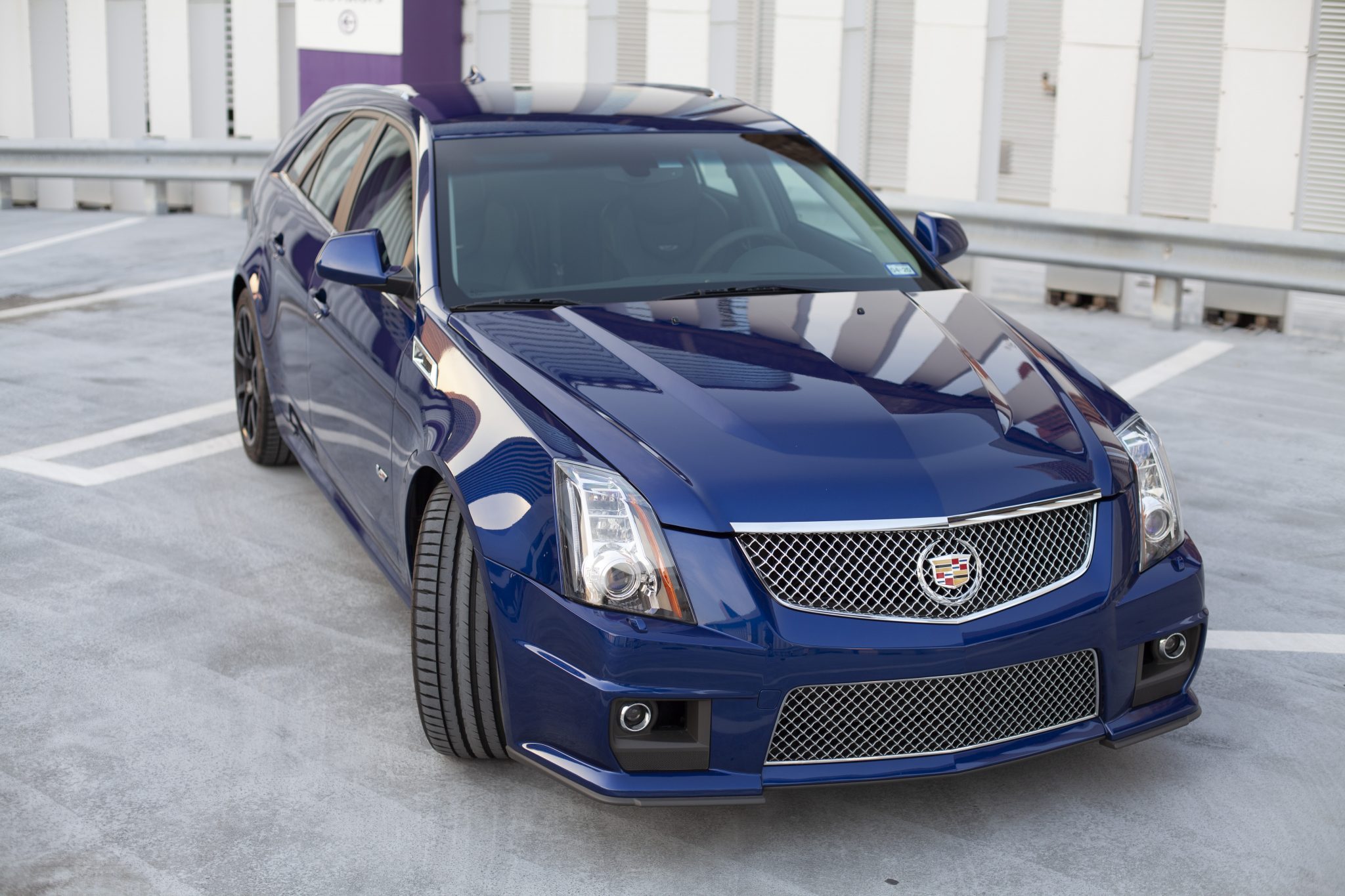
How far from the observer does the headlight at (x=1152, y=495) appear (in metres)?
3.54

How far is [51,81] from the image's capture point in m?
14.7

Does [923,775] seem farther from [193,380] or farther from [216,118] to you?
[216,118]

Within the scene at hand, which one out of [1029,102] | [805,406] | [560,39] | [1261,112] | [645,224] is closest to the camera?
[805,406]

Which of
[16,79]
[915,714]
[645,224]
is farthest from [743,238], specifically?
[16,79]

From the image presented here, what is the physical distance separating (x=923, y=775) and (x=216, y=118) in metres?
12.6

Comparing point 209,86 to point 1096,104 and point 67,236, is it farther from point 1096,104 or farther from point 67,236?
point 1096,104

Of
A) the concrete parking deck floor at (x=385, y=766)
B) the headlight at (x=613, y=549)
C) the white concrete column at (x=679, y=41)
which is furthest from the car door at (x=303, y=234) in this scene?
the white concrete column at (x=679, y=41)

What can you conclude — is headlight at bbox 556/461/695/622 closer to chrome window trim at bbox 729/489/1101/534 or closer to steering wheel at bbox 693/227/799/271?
chrome window trim at bbox 729/489/1101/534

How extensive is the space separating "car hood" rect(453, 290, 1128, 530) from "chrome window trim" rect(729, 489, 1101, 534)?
0.01 meters

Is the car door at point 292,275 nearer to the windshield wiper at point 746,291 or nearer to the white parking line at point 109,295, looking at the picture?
the windshield wiper at point 746,291

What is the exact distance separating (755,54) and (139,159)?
5.43m

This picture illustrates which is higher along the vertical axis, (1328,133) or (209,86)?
(209,86)

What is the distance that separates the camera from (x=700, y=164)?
15.9 ft

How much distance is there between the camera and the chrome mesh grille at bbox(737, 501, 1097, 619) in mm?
3154
